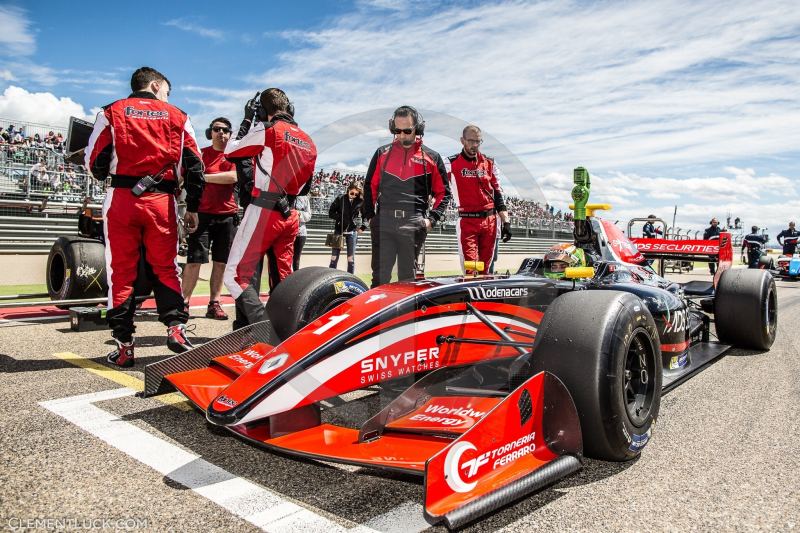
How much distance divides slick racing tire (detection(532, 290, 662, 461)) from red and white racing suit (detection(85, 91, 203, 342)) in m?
2.57

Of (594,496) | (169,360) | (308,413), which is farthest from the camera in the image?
(169,360)

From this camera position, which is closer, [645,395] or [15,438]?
[15,438]

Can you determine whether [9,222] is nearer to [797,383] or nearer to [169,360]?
[169,360]

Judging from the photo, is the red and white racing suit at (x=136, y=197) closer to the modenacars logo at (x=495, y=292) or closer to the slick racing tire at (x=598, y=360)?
the modenacars logo at (x=495, y=292)

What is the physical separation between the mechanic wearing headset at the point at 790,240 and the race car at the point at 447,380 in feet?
57.5

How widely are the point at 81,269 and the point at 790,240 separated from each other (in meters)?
19.1

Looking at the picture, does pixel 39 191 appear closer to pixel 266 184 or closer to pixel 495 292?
pixel 266 184

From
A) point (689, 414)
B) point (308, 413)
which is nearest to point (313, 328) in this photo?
point (308, 413)

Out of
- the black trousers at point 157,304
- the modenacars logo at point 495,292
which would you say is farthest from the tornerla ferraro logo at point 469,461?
the black trousers at point 157,304

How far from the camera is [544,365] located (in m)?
2.41

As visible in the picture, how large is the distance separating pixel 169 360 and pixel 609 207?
354 cm

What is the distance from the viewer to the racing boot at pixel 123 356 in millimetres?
3832

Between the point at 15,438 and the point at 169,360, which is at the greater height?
the point at 169,360

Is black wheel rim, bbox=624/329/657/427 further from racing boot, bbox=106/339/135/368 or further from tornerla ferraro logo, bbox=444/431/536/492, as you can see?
racing boot, bbox=106/339/135/368
